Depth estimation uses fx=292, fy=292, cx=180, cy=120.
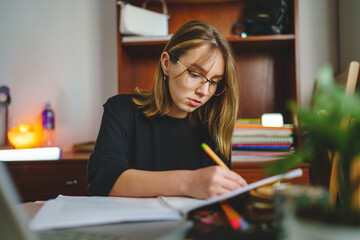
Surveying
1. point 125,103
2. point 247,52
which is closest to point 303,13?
point 247,52

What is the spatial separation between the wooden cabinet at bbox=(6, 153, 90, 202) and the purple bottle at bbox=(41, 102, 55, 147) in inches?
16.1

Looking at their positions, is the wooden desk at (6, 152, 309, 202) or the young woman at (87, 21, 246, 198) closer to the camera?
the young woman at (87, 21, 246, 198)

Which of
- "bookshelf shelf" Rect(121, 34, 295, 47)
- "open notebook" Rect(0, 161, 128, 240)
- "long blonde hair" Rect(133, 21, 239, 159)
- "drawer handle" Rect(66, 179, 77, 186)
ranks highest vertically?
"bookshelf shelf" Rect(121, 34, 295, 47)

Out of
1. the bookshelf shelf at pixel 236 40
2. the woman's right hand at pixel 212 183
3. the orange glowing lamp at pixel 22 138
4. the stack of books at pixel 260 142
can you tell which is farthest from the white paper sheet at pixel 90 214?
the orange glowing lamp at pixel 22 138

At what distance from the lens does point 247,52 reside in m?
1.90

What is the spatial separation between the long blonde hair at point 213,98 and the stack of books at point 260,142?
343 millimetres

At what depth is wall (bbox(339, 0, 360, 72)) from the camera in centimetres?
163

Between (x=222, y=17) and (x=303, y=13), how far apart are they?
1.78 ft

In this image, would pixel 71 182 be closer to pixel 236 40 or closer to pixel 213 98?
pixel 213 98

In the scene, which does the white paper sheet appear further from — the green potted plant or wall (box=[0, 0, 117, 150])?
wall (box=[0, 0, 117, 150])

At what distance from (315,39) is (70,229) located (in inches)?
76.1

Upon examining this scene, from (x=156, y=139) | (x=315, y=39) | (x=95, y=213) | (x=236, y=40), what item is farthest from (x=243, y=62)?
(x=95, y=213)

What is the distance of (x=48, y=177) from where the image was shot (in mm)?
1578

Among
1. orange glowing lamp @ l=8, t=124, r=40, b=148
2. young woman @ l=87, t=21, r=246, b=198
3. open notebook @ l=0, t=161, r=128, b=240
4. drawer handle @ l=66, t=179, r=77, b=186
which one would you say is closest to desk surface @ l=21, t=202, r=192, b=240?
open notebook @ l=0, t=161, r=128, b=240
